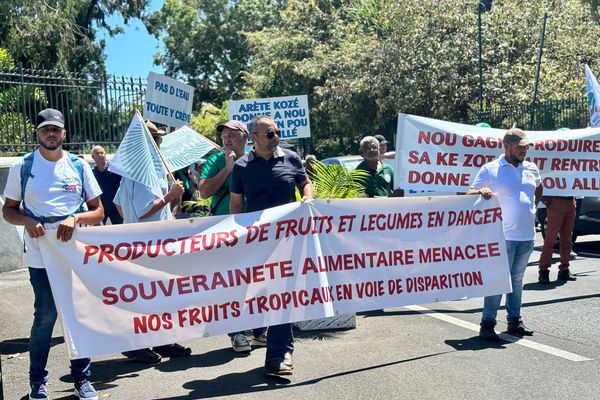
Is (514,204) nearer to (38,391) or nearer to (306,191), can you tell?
(306,191)

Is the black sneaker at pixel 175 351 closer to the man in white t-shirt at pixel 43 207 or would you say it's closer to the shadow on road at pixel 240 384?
the shadow on road at pixel 240 384

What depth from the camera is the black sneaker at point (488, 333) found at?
7.26m

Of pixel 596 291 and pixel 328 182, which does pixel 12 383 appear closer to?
pixel 328 182

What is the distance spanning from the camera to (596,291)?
958 cm

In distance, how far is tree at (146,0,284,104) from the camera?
172ft

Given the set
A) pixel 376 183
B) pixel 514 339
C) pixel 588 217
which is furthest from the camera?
pixel 588 217

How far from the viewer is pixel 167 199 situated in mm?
6879

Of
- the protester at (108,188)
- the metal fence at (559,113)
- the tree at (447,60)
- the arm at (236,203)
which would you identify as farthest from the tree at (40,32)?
the arm at (236,203)

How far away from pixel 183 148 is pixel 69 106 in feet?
19.5

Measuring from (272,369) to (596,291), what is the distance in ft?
16.2

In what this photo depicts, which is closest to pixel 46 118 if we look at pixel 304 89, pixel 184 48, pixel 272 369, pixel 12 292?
pixel 272 369

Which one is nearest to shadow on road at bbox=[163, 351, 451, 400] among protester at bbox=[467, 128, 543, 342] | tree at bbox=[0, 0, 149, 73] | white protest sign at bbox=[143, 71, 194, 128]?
protester at bbox=[467, 128, 543, 342]

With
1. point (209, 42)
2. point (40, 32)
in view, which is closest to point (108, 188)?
point (40, 32)

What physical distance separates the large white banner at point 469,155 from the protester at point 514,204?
1423 millimetres
